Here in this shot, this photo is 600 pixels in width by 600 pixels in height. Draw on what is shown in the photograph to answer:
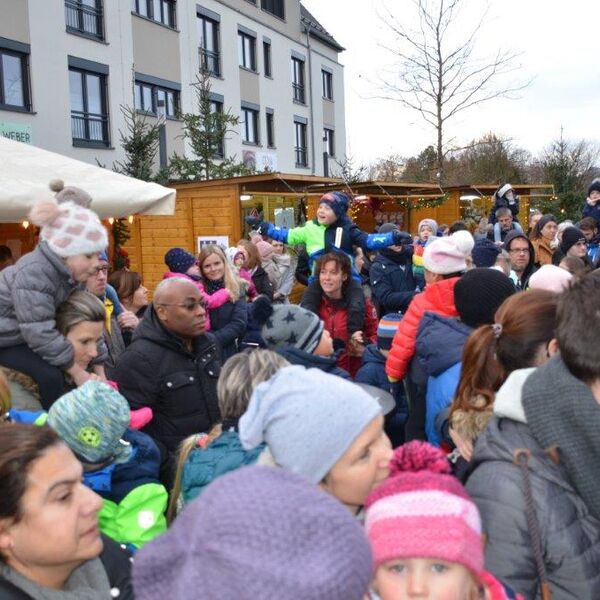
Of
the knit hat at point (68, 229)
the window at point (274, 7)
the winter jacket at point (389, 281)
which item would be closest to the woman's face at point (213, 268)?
the winter jacket at point (389, 281)

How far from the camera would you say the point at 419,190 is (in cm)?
1970

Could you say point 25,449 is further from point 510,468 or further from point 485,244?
point 485,244

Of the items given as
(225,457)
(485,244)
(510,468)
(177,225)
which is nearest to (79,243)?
(225,457)

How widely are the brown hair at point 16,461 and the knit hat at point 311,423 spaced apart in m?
0.58

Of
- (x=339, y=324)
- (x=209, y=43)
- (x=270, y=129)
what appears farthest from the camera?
(x=270, y=129)

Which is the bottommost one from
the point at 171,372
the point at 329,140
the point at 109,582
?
the point at 109,582

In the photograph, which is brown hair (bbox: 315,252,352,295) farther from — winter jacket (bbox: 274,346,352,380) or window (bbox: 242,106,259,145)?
window (bbox: 242,106,259,145)

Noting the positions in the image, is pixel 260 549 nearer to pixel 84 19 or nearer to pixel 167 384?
pixel 167 384

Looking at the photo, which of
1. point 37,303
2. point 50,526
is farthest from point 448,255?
point 50,526

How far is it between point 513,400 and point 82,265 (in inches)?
97.8

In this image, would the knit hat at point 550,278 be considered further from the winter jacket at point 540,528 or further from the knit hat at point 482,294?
the winter jacket at point 540,528

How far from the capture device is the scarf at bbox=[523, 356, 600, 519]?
1686 mm

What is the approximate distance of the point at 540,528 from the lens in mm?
1699

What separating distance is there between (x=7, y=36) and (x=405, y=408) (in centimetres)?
1600
